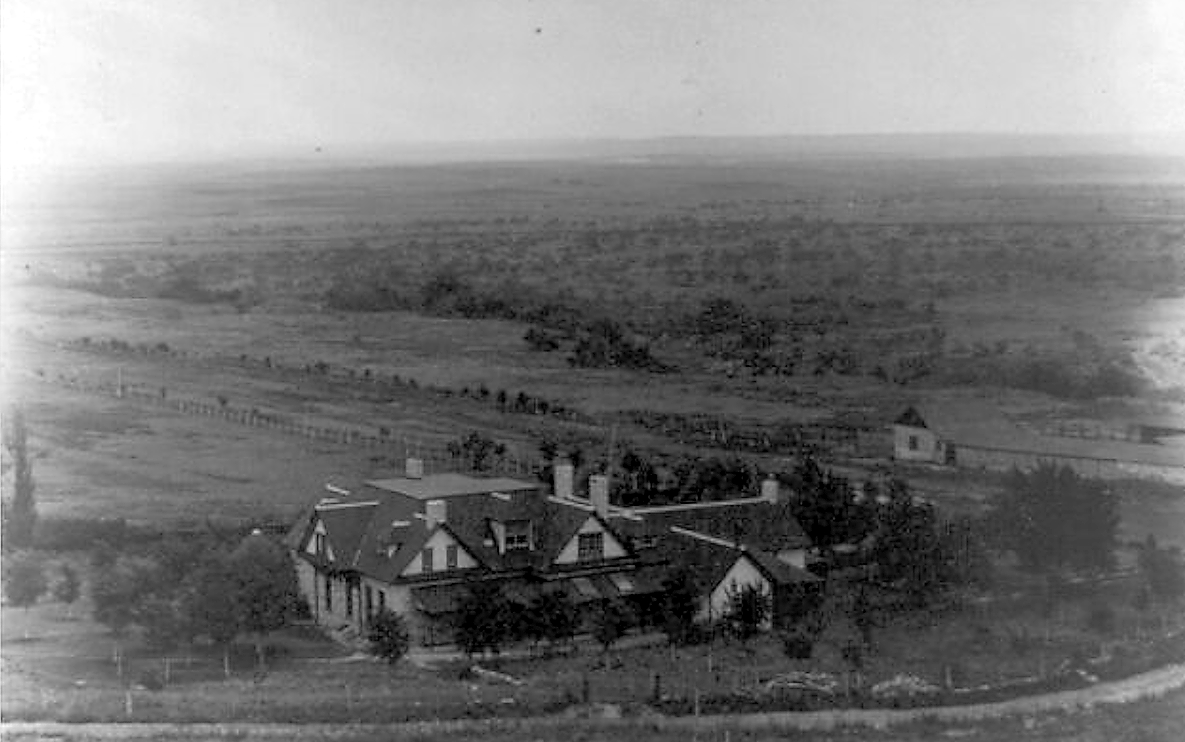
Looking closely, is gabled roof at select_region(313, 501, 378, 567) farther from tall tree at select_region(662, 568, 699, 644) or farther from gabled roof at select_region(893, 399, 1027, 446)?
gabled roof at select_region(893, 399, 1027, 446)

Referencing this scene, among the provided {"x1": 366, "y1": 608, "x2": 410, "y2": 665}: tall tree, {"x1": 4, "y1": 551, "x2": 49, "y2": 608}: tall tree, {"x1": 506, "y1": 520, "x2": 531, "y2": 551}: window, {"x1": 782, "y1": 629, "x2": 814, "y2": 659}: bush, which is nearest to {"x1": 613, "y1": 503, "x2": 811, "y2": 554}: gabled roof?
{"x1": 506, "y1": 520, "x2": 531, "y2": 551}: window

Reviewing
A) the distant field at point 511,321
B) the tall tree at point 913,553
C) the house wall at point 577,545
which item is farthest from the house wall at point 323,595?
Result: the tall tree at point 913,553

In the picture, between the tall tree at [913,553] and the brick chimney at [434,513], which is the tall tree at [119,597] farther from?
the tall tree at [913,553]

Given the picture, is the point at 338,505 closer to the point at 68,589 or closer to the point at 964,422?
the point at 68,589

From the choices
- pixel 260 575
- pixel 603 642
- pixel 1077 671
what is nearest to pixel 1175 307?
pixel 1077 671

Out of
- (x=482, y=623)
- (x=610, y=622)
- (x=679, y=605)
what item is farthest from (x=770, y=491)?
(x=482, y=623)
